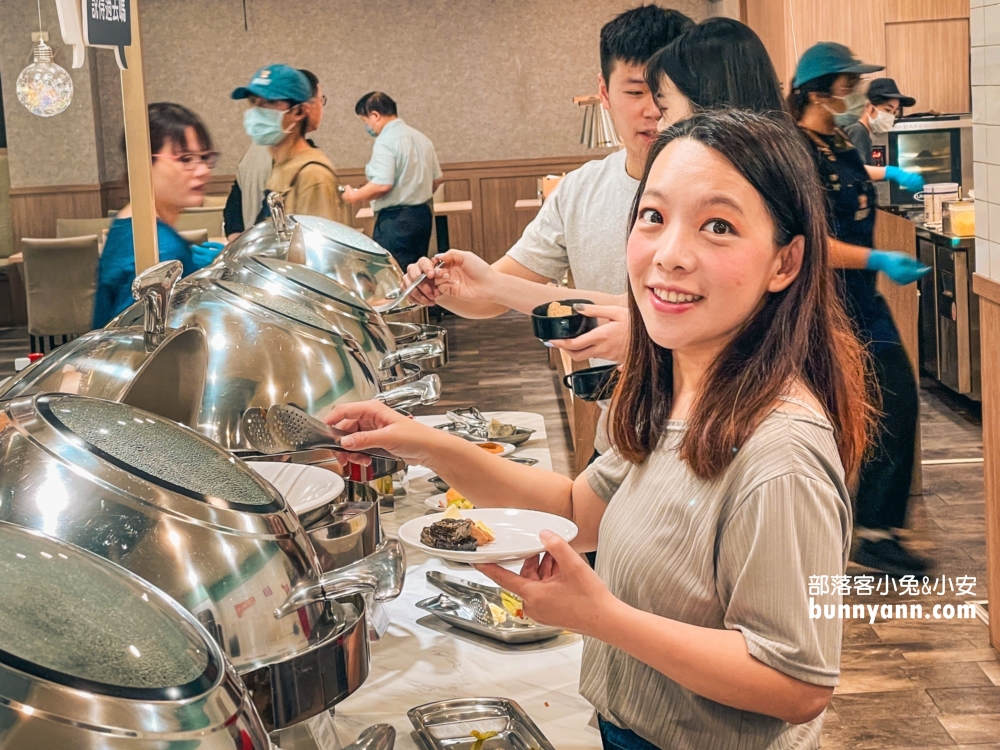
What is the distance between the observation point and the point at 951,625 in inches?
122

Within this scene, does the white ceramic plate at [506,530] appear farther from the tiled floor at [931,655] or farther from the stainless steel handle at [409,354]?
the tiled floor at [931,655]

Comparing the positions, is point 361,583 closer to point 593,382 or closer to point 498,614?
point 498,614

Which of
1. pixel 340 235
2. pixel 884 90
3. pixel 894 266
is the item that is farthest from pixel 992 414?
pixel 884 90

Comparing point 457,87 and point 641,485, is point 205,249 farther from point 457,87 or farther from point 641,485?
point 457,87

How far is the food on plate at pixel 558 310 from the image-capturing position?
1637 mm

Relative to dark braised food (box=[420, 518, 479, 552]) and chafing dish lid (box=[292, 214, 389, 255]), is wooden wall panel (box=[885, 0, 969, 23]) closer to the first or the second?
chafing dish lid (box=[292, 214, 389, 255])

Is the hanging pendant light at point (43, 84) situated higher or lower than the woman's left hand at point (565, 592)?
higher

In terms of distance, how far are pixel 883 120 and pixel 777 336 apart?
19.4 feet

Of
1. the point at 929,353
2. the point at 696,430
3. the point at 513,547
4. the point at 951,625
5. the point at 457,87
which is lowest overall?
the point at 951,625

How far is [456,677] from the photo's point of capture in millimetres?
1230

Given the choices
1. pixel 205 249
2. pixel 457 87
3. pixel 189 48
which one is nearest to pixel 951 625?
pixel 205 249

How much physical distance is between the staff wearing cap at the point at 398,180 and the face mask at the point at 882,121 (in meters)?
2.67

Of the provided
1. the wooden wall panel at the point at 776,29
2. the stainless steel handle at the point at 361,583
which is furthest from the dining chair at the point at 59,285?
the wooden wall panel at the point at 776,29

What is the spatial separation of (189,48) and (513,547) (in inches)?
377
